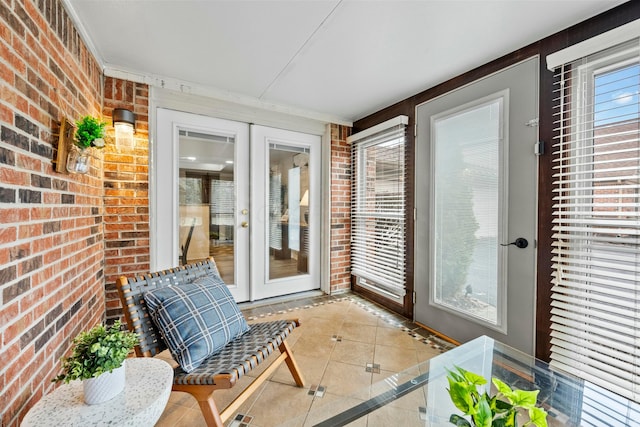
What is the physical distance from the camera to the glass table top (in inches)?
43.2

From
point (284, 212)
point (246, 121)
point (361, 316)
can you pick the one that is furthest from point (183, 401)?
point (246, 121)

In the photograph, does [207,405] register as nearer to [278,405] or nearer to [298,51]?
[278,405]

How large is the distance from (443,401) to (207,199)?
2.55 metres

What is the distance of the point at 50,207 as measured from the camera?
1.29 metres

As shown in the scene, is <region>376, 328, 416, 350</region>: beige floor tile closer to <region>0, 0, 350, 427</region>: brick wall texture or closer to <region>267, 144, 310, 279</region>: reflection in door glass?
<region>267, 144, 310, 279</region>: reflection in door glass

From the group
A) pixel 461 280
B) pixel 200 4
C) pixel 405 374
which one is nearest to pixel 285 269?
pixel 461 280

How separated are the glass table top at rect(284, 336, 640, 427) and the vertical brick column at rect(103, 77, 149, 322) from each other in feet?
6.51

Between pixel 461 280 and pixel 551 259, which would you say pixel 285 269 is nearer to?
pixel 461 280

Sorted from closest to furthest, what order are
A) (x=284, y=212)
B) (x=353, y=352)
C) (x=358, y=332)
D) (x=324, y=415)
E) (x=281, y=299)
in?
(x=324, y=415) → (x=353, y=352) → (x=358, y=332) → (x=281, y=299) → (x=284, y=212)


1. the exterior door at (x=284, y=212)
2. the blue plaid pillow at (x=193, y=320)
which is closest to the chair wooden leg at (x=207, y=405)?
the blue plaid pillow at (x=193, y=320)

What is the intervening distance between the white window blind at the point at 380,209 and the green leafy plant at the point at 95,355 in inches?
94.4

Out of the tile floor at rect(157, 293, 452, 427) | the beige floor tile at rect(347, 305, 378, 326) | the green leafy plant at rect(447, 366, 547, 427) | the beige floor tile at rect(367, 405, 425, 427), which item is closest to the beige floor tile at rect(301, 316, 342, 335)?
the tile floor at rect(157, 293, 452, 427)

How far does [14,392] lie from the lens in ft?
3.12

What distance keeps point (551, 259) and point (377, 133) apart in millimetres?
2009
